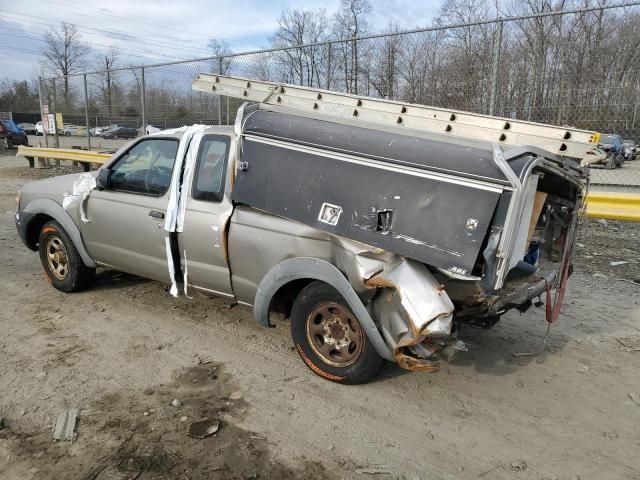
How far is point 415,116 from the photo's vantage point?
421 cm

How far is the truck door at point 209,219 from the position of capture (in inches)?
163

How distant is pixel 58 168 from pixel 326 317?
58.3 ft

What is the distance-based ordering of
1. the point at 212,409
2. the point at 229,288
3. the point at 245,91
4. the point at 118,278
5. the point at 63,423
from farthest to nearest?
the point at 118,278 < the point at 245,91 < the point at 229,288 < the point at 212,409 < the point at 63,423

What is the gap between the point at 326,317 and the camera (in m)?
3.69

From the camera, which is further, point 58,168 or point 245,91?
point 58,168

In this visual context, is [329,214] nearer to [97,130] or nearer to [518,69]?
[518,69]

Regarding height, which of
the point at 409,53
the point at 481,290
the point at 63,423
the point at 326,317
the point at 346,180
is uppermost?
the point at 409,53

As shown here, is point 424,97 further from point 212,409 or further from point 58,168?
point 58,168

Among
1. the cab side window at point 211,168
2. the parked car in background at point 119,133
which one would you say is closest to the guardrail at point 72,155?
the parked car in background at point 119,133

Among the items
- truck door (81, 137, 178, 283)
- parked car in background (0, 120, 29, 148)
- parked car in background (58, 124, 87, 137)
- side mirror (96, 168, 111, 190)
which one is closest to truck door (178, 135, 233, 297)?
truck door (81, 137, 178, 283)

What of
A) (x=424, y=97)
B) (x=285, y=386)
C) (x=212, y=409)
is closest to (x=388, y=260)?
(x=285, y=386)

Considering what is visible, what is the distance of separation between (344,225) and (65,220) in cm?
336

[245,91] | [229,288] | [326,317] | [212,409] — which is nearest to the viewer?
[212,409]

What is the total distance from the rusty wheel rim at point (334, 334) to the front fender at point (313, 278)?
196mm
